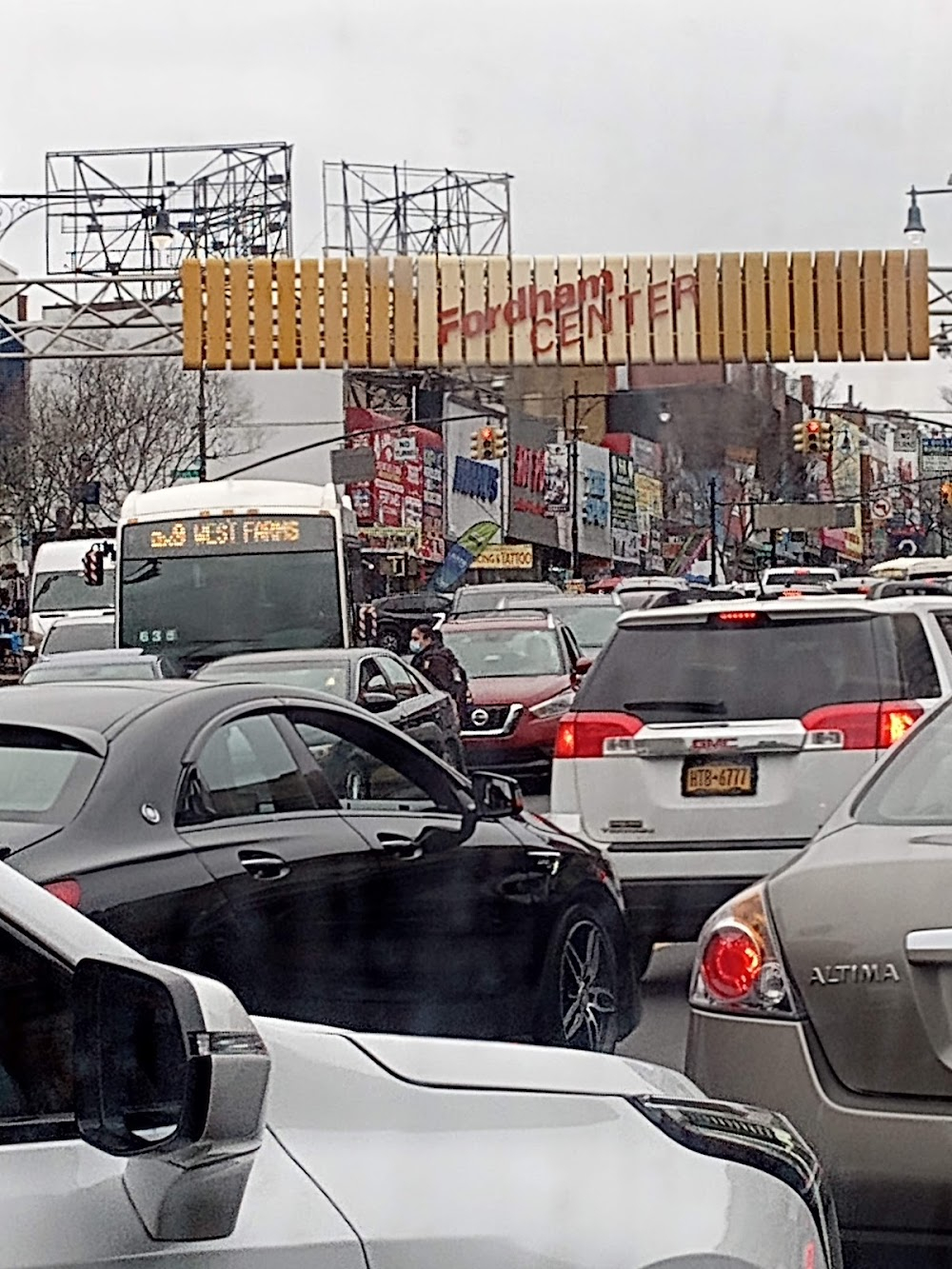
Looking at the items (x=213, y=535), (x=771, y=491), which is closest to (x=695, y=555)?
(x=771, y=491)

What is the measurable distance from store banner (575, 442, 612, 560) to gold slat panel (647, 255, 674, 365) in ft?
68.8

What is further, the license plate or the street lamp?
the street lamp

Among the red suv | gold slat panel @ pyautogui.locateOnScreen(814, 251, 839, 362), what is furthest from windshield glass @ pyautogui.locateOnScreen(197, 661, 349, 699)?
gold slat panel @ pyautogui.locateOnScreen(814, 251, 839, 362)

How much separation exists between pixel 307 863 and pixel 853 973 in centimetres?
219

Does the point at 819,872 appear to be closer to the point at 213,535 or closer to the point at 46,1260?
the point at 46,1260

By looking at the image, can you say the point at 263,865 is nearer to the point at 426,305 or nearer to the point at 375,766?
the point at 375,766

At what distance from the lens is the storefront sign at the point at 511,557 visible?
55.8m

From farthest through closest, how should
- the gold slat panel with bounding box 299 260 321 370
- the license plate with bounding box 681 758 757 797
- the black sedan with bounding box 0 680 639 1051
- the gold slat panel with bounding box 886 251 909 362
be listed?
1. the gold slat panel with bounding box 299 260 321 370
2. the gold slat panel with bounding box 886 251 909 362
3. the license plate with bounding box 681 758 757 797
4. the black sedan with bounding box 0 680 639 1051

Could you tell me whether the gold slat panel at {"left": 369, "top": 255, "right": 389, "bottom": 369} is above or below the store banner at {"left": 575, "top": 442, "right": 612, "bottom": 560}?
above

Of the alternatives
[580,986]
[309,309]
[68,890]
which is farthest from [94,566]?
[68,890]

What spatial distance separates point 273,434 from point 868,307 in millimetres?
17719

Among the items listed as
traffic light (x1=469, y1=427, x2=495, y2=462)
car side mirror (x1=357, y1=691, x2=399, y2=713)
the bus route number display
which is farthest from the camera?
traffic light (x1=469, y1=427, x2=495, y2=462)

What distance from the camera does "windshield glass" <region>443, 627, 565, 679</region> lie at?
755 inches

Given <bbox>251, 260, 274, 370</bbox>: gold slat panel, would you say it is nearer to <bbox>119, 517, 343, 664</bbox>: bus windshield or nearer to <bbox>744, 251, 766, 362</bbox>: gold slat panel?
<bbox>119, 517, 343, 664</bbox>: bus windshield
